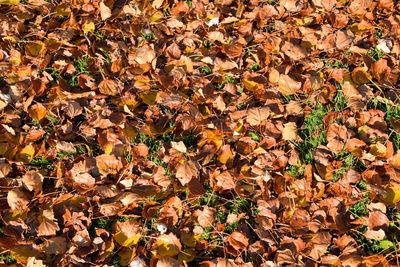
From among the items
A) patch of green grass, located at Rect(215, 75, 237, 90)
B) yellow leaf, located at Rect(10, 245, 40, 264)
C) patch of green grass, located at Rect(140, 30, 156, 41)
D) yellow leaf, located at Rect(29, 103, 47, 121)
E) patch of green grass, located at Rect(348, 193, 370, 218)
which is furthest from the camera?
patch of green grass, located at Rect(140, 30, 156, 41)

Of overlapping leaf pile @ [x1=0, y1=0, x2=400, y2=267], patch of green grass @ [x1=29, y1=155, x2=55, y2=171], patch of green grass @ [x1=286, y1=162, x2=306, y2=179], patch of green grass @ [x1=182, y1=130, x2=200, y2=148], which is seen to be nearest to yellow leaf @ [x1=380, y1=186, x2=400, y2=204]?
overlapping leaf pile @ [x1=0, y1=0, x2=400, y2=267]

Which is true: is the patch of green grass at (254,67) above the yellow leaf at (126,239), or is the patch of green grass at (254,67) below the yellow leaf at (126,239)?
above

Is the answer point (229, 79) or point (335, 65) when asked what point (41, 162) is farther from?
point (335, 65)

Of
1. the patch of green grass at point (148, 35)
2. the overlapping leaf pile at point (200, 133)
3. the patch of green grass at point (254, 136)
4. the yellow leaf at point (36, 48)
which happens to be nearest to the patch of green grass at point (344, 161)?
the overlapping leaf pile at point (200, 133)

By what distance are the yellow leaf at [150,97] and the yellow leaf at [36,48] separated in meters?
0.78

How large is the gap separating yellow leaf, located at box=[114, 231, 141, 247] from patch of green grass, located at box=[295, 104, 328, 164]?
2.91 ft

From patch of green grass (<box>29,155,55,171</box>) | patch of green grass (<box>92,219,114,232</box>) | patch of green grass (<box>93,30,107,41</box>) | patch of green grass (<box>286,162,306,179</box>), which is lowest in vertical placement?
patch of green grass (<box>92,219,114,232</box>)

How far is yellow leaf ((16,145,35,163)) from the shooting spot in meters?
1.84

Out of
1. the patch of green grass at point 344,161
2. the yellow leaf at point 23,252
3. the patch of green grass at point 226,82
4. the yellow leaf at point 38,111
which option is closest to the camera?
the yellow leaf at point 23,252

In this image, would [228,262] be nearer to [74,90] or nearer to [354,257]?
[354,257]

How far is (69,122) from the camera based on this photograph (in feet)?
6.41

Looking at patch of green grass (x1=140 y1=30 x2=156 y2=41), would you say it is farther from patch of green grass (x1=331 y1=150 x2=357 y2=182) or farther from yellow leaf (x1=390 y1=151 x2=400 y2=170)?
yellow leaf (x1=390 y1=151 x2=400 y2=170)

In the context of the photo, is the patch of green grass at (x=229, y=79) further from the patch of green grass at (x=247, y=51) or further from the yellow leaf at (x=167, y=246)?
the yellow leaf at (x=167, y=246)

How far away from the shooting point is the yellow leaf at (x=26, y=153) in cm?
184
